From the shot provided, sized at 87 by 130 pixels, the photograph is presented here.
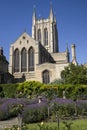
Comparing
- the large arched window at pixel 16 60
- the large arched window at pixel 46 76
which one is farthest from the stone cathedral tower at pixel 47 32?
the large arched window at pixel 46 76

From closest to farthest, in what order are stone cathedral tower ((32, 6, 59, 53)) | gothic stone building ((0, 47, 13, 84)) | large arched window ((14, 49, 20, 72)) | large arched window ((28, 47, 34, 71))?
gothic stone building ((0, 47, 13, 84))
large arched window ((28, 47, 34, 71))
large arched window ((14, 49, 20, 72))
stone cathedral tower ((32, 6, 59, 53))

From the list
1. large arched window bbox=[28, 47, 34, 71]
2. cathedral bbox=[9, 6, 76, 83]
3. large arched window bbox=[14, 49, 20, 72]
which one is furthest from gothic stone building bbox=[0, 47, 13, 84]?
large arched window bbox=[28, 47, 34, 71]

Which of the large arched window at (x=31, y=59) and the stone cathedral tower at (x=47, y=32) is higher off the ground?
the stone cathedral tower at (x=47, y=32)

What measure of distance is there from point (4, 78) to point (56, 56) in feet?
82.9

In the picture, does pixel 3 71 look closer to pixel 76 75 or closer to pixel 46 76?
pixel 46 76

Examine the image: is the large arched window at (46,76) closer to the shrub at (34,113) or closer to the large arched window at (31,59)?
the large arched window at (31,59)

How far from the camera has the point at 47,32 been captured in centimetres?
8769

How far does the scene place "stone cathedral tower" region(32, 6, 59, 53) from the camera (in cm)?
8597

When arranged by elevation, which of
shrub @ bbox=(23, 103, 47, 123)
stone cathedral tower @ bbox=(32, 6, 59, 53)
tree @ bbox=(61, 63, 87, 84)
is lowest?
shrub @ bbox=(23, 103, 47, 123)

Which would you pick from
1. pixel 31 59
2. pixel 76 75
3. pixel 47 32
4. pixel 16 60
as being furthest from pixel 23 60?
pixel 47 32

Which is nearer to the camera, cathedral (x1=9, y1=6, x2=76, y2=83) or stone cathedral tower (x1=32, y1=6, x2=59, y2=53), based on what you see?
cathedral (x1=9, y1=6, x2=76, y2=83)

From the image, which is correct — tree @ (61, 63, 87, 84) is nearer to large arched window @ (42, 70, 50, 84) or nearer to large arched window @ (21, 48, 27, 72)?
large arched window @ (42, 70, 50, 84)

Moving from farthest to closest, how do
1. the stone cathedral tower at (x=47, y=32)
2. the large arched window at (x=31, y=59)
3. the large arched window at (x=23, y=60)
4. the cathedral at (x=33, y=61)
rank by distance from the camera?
1. the stone cathedral tower at (x=47, y=32)
2. the large arched window at (x=23, y=60)
3. the large arched window at (x=31, y=59)
4. the cathedral at (x=33, y=61)

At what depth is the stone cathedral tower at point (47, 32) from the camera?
282ft
